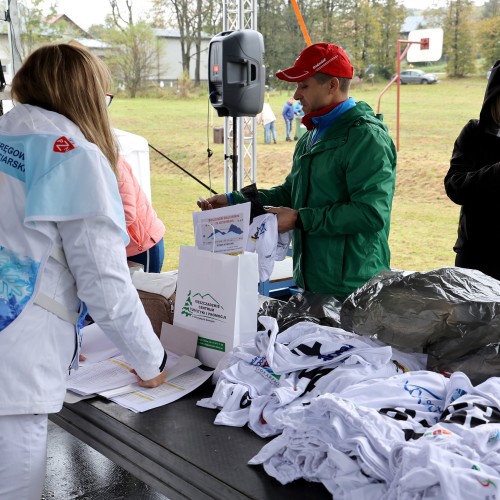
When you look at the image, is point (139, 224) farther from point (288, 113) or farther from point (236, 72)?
point (288, 113)

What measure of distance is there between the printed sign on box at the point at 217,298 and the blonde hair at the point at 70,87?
0.38 m

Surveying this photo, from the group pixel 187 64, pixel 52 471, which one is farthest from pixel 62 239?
pixel 187 64

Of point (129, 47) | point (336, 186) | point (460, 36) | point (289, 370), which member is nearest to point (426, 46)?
point (460, 36)

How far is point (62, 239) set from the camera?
134 cm

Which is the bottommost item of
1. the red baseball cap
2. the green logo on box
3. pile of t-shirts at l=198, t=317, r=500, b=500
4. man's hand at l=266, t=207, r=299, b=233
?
the green logo on box

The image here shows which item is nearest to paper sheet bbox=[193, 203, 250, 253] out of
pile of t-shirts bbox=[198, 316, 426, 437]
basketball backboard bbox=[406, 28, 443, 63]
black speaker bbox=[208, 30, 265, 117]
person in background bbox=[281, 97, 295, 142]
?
pile of t-shirts bbox=[198, 316, 426, 437]

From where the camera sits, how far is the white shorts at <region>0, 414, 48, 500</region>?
51.8 inches

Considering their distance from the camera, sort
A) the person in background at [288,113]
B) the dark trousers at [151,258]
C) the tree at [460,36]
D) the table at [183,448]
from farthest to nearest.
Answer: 1. the person in background at [288,113]
2. the tree at [460,36]
3. the dark trousers at [151,258]
4. the table at [183,448]

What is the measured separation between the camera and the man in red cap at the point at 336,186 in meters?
2.01

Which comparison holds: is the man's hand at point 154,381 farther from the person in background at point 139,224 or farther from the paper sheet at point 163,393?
the person in background at point 139,224

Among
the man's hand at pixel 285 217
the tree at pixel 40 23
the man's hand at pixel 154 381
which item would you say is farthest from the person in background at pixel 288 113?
the man's hand at pixel 154 381

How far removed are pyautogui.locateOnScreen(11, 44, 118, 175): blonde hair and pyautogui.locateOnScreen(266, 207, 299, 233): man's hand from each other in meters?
0.70

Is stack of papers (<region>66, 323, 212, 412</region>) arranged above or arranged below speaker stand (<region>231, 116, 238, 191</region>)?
below

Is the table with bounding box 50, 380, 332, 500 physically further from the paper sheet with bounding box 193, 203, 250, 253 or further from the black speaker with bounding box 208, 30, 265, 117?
the black speaker with bounding box 208, 30, 265, 117
